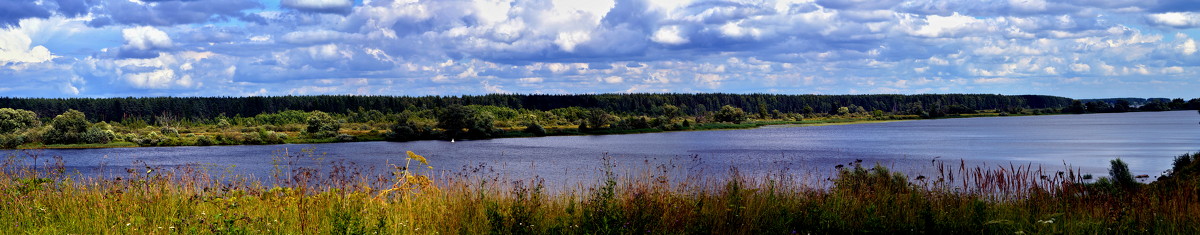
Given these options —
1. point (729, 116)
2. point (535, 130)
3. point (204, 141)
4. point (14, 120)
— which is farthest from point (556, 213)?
point (729, 116)

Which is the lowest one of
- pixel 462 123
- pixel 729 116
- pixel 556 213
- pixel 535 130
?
pixel 535 130

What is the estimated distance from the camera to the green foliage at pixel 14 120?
85.2m

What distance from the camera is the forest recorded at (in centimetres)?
8050

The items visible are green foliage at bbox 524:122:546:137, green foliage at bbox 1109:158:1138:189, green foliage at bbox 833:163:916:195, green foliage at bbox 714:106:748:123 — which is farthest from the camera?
green foliage at bbox 714:106:748:123

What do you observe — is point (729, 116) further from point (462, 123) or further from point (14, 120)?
point (14, 120)

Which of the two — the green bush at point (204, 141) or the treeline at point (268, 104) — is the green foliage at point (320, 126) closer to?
the green bush at point (204, 141)

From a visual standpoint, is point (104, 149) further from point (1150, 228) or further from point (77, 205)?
point (1150, 228)

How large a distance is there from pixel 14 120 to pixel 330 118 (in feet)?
113

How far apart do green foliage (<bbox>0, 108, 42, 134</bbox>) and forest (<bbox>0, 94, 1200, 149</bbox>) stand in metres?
0.14

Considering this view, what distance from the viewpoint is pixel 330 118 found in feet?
315

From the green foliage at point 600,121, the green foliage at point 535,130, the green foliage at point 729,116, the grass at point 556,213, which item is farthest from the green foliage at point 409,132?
the grass at point 556,213

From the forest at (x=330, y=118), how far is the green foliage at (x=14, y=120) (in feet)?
0.44

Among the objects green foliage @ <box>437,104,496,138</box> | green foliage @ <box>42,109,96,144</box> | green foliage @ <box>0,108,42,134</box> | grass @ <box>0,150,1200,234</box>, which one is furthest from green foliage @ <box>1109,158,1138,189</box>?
green foliage @ <box>0,108,42,134</box>

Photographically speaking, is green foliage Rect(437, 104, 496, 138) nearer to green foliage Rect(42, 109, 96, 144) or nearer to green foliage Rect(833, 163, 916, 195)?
green foliage Rect(42, 109, 96, 144)
